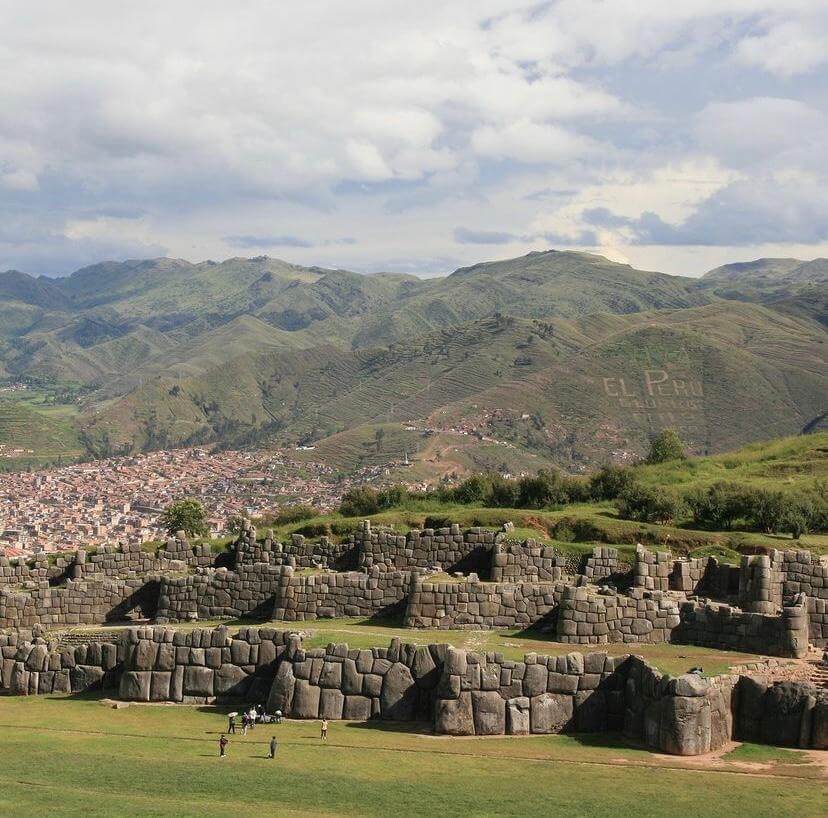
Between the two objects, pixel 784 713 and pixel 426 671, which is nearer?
pixel 784 713

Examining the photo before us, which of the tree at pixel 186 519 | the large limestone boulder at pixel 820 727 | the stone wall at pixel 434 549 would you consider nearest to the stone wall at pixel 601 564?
the stone wall at pixel 434 549

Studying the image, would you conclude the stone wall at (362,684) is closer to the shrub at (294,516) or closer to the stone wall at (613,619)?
the stone wall at (613,619)

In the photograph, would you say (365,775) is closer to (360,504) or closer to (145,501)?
(360,504)

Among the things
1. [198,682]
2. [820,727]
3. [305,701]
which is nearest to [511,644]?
[305,701]

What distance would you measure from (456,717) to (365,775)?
3.54 meters

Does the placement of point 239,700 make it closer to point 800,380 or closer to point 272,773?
point 272,773

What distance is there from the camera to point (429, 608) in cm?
3000

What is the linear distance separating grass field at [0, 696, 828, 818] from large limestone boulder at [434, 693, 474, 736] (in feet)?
1.12

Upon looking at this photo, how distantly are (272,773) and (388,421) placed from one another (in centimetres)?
17830

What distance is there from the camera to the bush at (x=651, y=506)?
43188 millimetres

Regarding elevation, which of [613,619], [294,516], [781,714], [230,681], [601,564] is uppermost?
[294,516]

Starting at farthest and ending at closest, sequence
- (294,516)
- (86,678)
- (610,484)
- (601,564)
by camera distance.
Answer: (294,516), (610,484), (601,564), (86,678)

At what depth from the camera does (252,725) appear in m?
22.9

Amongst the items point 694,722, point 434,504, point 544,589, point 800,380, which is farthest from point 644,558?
point 800,380
